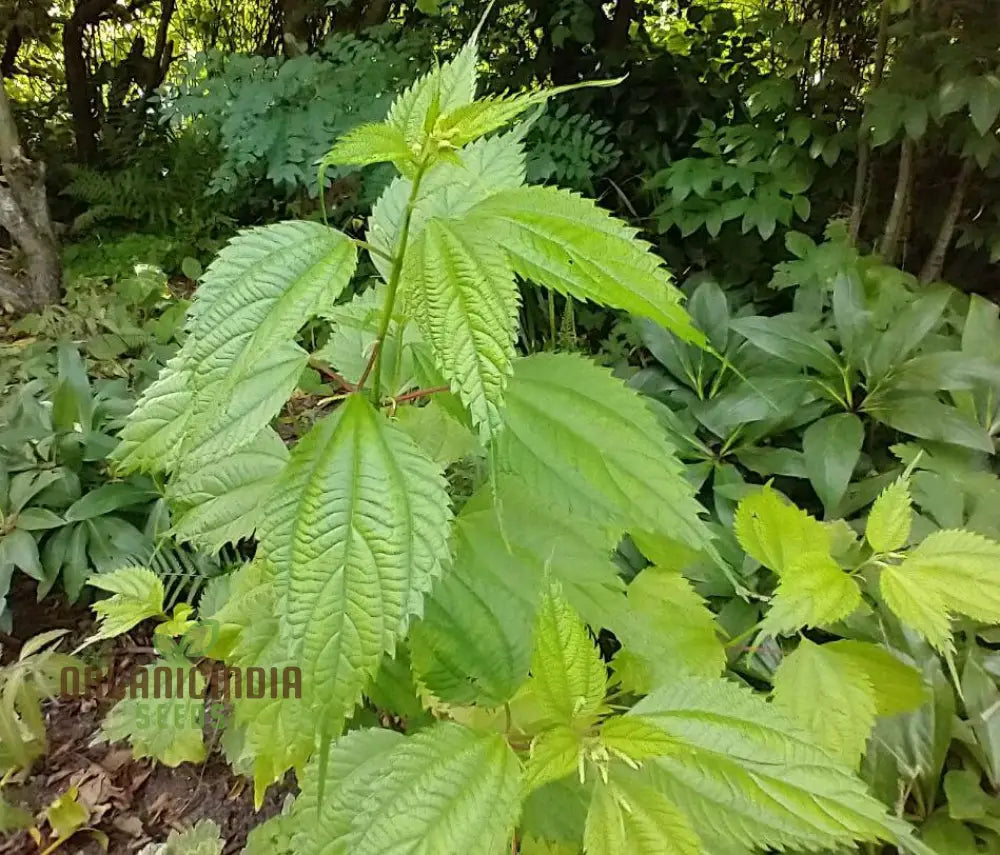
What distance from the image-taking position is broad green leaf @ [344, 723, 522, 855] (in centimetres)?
45

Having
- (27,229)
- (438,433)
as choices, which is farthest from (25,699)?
(27,229)

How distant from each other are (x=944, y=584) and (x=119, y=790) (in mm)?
1357

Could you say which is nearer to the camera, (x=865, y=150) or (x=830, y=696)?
(x=830, y=696)

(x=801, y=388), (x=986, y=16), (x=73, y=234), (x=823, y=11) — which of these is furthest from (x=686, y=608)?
(x=73, y=234)

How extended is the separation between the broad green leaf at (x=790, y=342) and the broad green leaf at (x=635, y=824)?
1.22 meters

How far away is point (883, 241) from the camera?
1982 mm

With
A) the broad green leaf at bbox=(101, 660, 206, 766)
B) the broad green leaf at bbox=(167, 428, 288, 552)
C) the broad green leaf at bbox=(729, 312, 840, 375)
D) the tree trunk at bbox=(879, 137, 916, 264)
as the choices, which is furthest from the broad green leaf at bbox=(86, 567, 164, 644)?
the tree trunk at bbox=(879, 137, 916, 264)

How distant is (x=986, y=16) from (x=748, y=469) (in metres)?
1.15

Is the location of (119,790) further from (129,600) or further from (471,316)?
(471,316)

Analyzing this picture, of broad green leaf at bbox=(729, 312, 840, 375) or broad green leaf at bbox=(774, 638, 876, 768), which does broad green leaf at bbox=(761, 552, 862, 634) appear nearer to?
broad green leaf at bbox=(774, 638, 876, 768)

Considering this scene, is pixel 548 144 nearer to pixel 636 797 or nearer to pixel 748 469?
pixel 748 469

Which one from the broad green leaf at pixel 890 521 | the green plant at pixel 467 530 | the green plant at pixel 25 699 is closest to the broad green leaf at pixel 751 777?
the green plant at pixel 467 530

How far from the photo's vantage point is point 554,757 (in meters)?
0.47

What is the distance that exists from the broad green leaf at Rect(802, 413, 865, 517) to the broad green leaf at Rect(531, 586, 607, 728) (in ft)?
3.18
